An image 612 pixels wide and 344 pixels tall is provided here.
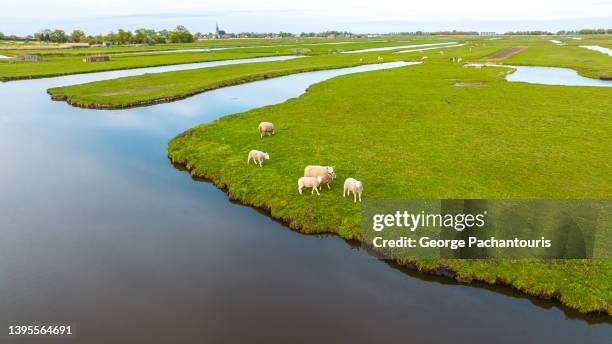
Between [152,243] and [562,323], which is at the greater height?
[152,243]

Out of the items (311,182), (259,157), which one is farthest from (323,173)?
(259,157)

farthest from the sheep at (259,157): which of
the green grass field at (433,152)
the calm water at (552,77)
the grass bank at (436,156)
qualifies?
the calm water at (552,77)

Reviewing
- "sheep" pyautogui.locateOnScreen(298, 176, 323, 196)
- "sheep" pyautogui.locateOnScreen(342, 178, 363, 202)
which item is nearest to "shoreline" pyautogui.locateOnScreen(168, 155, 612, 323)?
"sheep" pyautogui.locateOnScreen(298, 176, 323, 196)

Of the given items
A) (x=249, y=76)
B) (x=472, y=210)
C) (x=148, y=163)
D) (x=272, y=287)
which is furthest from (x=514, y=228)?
(x=249, y=76)

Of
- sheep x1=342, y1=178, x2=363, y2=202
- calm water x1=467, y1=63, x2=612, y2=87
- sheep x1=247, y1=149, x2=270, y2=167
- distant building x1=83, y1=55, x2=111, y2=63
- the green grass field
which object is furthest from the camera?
Result: distant building x1=83, y1=55, x2=111, y2=63

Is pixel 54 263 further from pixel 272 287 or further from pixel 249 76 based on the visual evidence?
pixel 249 76

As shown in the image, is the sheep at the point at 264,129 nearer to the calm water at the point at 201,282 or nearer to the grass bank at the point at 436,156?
the grass bank at the point at 436,156

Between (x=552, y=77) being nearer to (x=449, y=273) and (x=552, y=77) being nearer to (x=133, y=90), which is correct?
(x=449, y=273)

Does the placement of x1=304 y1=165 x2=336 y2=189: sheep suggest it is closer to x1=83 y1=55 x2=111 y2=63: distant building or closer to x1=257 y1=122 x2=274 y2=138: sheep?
x1=257 y1=122 x2=274 y2=138: sheep
